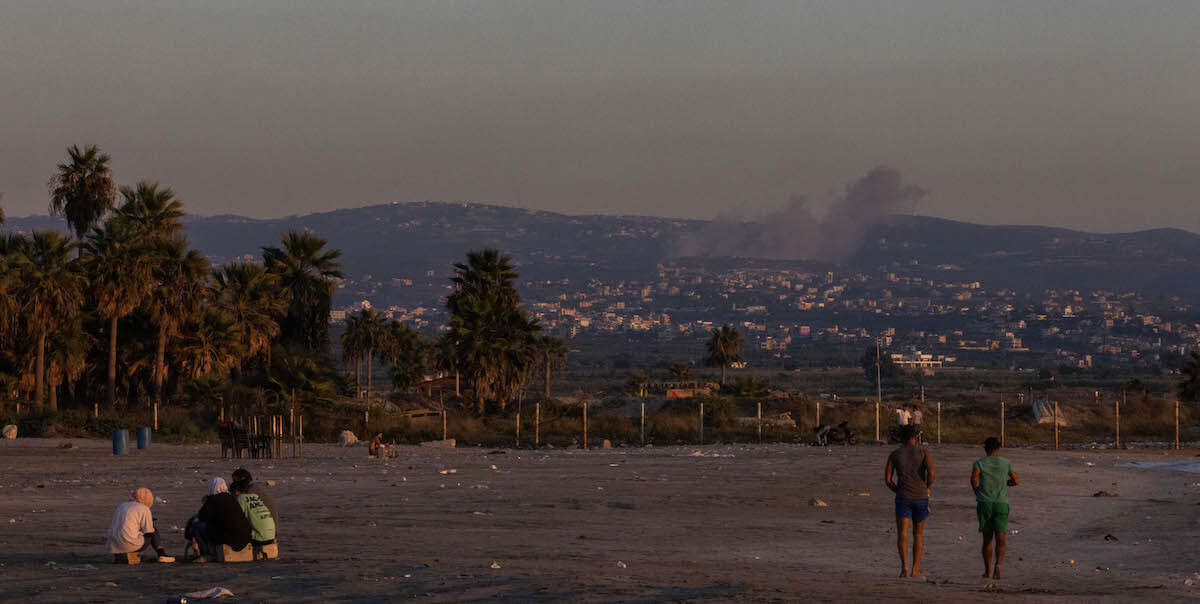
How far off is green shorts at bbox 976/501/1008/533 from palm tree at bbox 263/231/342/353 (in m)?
54.9

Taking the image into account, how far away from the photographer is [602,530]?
23.1 meters

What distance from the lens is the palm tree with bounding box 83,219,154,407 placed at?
2378 inches

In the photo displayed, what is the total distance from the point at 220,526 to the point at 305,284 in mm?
54651

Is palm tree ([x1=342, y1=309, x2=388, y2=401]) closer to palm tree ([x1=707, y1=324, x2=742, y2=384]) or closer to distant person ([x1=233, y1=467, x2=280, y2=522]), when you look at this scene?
palm tree ([x1=707, y1=324, x2=742, y2=384])

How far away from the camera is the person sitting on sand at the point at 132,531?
16.9 metres

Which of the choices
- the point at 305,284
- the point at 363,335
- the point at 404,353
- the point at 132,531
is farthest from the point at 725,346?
the point at 132,531

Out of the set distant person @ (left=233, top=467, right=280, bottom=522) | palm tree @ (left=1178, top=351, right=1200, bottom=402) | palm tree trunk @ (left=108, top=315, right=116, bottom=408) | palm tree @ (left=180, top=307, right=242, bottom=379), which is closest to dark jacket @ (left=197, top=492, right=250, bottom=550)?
distant person @ (left=233, top=467, right=280, bottom=522)

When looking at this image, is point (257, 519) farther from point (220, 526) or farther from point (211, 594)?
point (211, 594)

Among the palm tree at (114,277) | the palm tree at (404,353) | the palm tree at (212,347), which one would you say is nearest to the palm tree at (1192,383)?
the palm tree at (404,353)

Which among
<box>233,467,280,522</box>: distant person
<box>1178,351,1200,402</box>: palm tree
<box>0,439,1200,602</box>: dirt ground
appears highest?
<box>1178,351,1200,402</box>: palm tree

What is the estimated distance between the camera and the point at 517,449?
4962cm

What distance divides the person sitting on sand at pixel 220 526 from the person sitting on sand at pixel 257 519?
0.48 ft

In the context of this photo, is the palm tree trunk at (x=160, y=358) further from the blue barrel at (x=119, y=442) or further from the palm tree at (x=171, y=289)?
the blue barrel at (x=119, y=442)

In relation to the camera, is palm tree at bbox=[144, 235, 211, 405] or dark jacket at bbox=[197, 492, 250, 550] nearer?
dark jacket at bbox=[197, 492, 250, 550]
